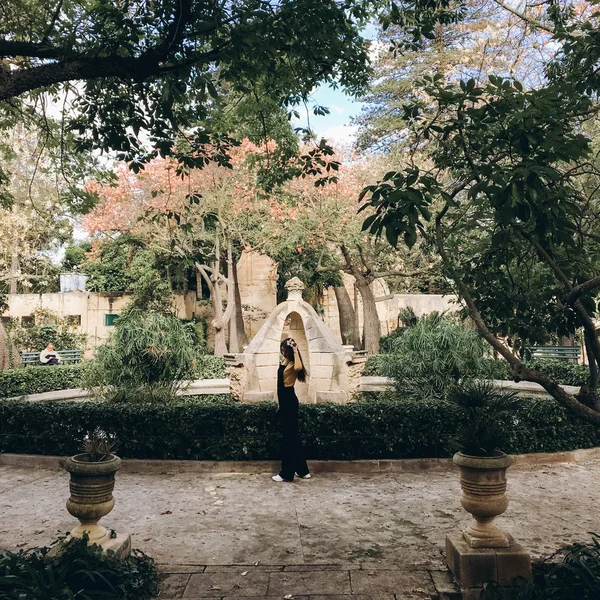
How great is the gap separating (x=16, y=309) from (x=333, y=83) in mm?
20993

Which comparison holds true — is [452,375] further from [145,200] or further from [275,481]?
[145,200]

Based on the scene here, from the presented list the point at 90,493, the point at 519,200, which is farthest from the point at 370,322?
the point at 519,200

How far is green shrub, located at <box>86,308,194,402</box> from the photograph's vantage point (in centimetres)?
1020

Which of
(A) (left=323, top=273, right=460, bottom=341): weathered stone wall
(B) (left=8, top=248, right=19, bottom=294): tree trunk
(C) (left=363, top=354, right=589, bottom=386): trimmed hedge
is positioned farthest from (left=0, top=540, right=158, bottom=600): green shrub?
(B) (left=8, top=248, right=19, bottom=294): tree trunk

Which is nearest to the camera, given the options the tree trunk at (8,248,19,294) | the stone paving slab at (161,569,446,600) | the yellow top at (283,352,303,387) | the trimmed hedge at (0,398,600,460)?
the stone paving slab at (161,569,446,600)

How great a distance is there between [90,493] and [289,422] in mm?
3243

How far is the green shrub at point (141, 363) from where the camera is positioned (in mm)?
10195

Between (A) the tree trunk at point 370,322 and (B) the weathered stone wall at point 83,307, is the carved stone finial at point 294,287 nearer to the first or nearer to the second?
(A) the tree trunk at point 370,322

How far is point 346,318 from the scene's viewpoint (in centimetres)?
2420

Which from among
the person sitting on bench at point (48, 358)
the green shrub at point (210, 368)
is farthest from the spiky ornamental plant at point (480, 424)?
the person sitting on bench at point (48, 358)

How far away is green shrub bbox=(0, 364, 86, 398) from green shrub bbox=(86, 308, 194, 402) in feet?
10.0

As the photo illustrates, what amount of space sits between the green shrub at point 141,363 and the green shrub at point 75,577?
237 inches

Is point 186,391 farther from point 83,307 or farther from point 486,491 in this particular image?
point 83,307

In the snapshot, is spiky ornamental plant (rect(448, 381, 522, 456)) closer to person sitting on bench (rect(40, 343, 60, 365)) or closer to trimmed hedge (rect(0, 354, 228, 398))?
trimmed hedge (rect(0, 354, 228, 398))
